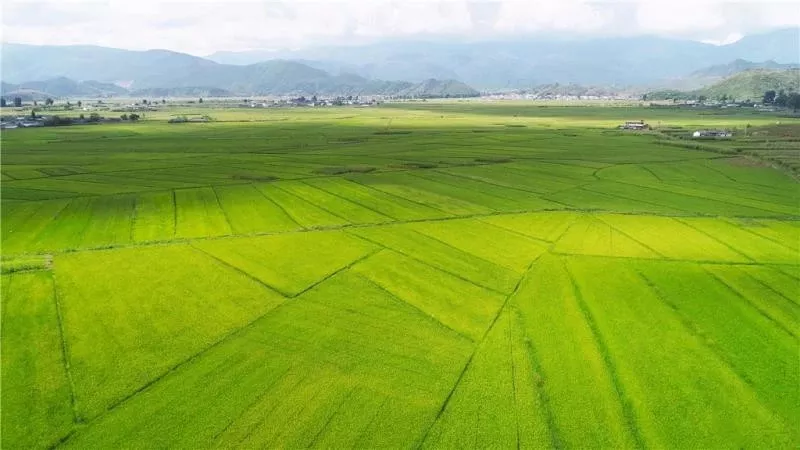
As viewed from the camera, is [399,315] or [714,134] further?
[714,134]

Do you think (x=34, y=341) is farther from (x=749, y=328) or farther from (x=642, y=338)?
(x=749, y=328)

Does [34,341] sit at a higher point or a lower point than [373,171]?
lower

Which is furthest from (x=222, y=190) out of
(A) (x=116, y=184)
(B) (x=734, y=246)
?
(B) (x=734, y=246)

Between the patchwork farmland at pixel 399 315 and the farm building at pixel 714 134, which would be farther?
the farm building at pixel 714 134

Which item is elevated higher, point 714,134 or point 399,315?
point 714,134

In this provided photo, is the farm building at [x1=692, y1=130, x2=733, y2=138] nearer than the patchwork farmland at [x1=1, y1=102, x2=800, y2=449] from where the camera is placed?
No

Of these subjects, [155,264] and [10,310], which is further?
[155,264]

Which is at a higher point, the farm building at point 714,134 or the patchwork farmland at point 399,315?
the farm building at point 714,134

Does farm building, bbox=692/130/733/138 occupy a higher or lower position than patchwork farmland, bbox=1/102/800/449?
higher
